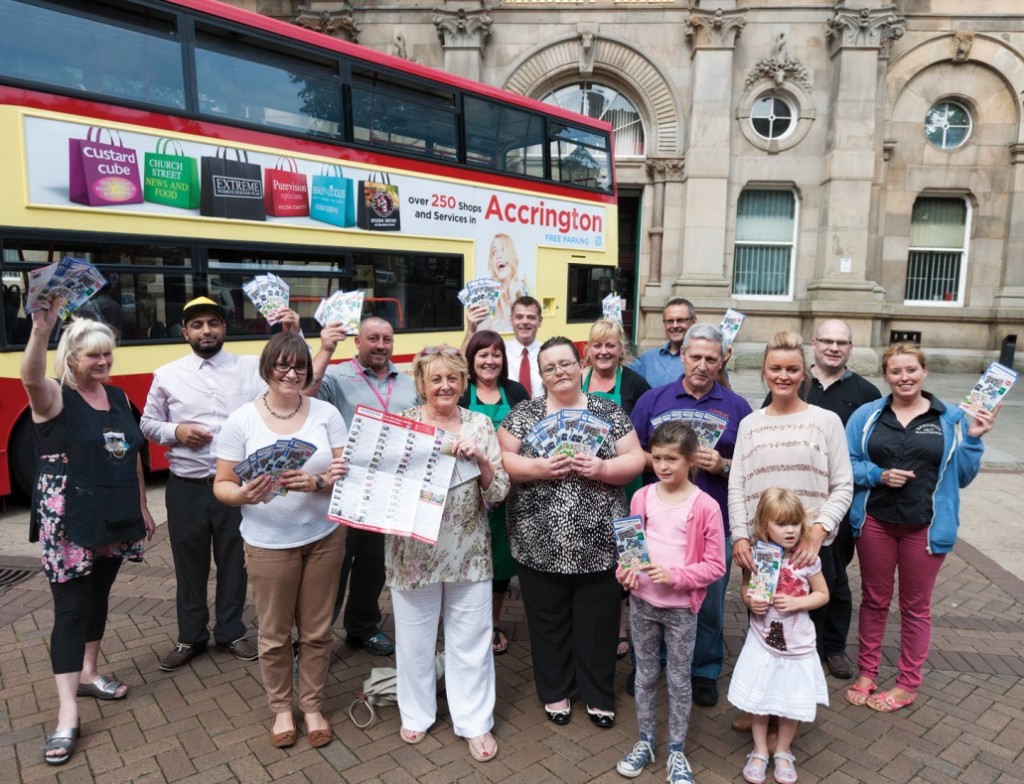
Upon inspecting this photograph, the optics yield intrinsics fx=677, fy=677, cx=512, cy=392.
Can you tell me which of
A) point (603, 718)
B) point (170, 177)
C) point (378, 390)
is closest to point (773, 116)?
point (170, 177)

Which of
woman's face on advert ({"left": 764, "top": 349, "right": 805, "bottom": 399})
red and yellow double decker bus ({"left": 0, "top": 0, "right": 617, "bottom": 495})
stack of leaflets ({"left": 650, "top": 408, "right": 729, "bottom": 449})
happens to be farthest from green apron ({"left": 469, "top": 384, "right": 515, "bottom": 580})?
red and yellow double decker bus ({"left": 0, "top": 0, "right": 617, "bottom": 495})

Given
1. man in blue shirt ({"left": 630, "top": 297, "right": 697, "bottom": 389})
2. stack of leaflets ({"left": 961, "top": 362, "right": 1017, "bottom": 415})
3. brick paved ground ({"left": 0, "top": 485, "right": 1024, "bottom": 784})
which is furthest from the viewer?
man in blue shirt ({"left": 630, "top": 297, "right": 697, "bottom": 389})

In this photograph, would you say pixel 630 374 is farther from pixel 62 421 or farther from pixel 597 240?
pixel 597 240

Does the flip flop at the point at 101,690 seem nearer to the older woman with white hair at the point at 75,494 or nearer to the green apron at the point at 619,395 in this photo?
the older woman with white hair at the point at 75,494

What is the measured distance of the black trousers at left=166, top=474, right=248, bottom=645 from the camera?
3.89 meters

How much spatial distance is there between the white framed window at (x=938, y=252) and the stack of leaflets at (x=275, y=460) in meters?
17.6

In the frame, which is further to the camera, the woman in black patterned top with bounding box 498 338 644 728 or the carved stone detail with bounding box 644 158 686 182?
the carved stone detail with bounding box 644 158 686 182

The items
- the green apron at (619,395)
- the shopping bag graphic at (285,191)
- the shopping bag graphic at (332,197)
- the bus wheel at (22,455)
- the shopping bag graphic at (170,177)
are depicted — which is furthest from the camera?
the shopping bag graphic at (332,197)

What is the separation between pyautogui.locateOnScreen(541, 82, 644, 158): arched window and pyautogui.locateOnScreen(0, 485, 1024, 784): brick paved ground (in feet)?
48.0

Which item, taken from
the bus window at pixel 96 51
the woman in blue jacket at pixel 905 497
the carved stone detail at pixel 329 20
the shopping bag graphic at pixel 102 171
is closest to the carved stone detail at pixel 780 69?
the carved stone detail at pixel 329 20

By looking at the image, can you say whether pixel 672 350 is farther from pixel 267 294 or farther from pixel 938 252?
pixel 938 252

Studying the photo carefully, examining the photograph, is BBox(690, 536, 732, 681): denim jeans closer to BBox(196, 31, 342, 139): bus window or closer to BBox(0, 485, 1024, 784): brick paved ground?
BBox(0, 485, 1024, 784): brick paved ground

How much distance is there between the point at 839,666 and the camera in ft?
12.9

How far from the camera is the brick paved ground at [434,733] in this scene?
3.05 m
